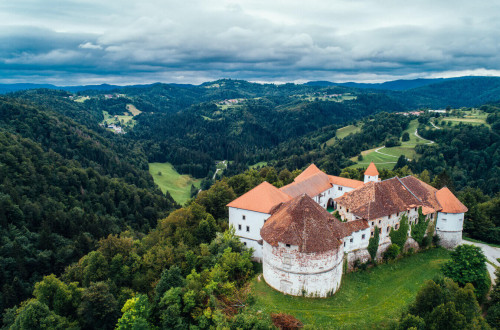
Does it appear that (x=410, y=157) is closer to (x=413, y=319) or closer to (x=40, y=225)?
(x=413, y=319)

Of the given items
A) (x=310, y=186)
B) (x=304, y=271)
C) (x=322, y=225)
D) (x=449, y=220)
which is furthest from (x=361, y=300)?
(x=310, y=186)

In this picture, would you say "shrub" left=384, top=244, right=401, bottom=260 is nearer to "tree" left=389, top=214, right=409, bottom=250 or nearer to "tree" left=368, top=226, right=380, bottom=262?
"tree" left=389, top=214, right=409, bottom=250

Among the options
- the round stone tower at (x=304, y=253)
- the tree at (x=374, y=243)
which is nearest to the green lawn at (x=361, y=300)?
the round stone tower at (x=304, y=253)

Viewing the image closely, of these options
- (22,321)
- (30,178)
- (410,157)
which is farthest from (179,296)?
(410,157)

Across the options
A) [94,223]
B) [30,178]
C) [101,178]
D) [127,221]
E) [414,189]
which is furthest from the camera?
[101,178]

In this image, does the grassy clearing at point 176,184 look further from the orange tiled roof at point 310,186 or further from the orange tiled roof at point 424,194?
the orange tiled roof at point 424,194

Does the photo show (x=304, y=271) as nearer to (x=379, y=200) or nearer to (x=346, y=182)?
(x=379, y=200)
